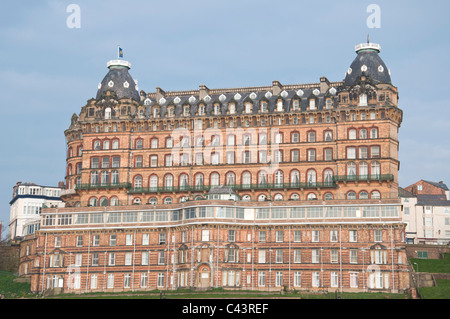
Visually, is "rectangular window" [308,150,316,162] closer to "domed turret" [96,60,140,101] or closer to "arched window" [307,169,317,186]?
"arched window" [307,169,317,186]

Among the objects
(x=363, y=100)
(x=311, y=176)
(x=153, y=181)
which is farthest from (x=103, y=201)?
(x=363, y=100)

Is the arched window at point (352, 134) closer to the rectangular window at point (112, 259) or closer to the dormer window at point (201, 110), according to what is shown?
the dormer window at point (201, 110)

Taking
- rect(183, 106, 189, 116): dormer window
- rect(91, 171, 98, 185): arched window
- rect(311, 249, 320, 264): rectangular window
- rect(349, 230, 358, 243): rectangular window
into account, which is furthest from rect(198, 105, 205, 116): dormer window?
rect(349, 230, 358, 243): rectangular window

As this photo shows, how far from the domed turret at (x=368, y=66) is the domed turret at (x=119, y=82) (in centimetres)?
3939

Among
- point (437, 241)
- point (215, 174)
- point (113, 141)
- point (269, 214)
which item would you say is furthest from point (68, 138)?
point (437, 241)

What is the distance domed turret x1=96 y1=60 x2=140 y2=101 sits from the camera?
162 m

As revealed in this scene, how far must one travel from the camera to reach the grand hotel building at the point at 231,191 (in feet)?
436

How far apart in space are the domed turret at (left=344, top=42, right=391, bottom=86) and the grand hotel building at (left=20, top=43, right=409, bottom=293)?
0.96 feet

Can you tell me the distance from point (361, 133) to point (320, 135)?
7.03 meters

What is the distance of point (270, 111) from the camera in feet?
503

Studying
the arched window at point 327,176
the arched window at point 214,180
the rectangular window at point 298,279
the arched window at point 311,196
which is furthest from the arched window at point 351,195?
the arched window at point 214,180

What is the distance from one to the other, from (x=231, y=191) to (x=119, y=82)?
117 feet

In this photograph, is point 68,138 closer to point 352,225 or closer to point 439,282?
point 352,225

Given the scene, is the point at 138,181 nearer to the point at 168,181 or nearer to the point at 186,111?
the point at 168,181
